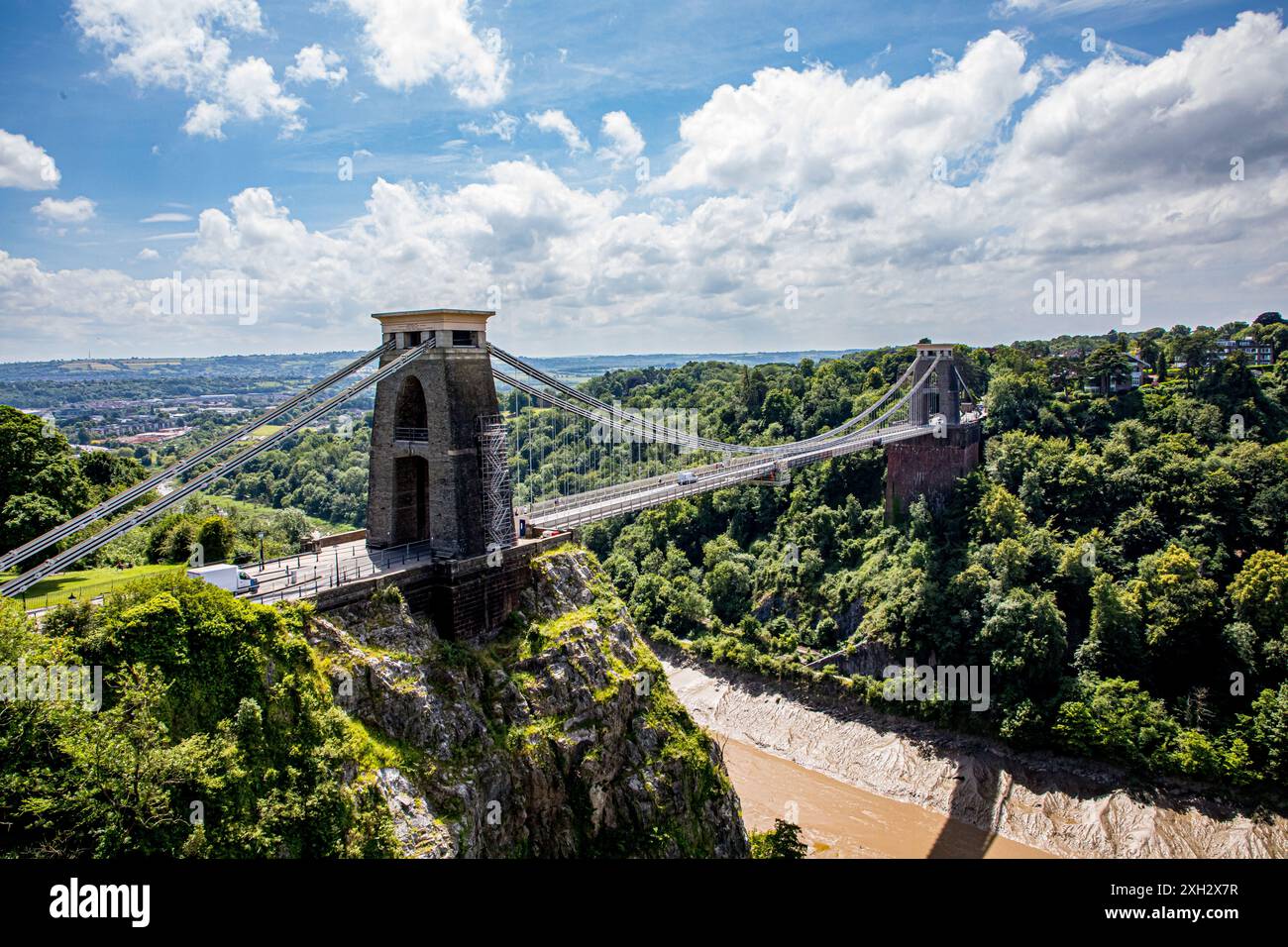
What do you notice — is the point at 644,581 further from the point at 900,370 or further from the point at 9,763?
the point at 9,763

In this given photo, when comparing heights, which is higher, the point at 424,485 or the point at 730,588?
the point at 424,485

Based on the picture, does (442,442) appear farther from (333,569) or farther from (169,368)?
(169,368)

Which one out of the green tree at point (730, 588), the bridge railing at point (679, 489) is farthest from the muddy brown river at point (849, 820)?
the bridge railing at point (679, 489)

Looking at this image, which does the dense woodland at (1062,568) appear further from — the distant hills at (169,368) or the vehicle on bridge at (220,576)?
the distant hills at (169,368)

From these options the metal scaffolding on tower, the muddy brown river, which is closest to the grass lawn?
the metal scaffolding on tower

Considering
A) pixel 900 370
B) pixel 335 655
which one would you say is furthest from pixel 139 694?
pixel 900 370

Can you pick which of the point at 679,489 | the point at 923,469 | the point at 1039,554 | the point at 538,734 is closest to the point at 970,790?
the point at 1039,554

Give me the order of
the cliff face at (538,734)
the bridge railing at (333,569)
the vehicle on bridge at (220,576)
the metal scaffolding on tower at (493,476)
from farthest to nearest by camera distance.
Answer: the metal scaffolding on tower at (493,476) → the bridge railing at (333,569) → the cliff face at (538,734) → the vehicle on bridge at (220,576)
